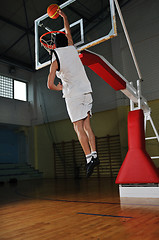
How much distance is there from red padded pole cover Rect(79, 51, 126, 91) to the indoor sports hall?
1cm

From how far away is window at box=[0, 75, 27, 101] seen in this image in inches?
461

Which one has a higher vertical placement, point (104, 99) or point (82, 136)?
point (104, 99)

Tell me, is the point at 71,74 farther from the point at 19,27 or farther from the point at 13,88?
the point at 13,88

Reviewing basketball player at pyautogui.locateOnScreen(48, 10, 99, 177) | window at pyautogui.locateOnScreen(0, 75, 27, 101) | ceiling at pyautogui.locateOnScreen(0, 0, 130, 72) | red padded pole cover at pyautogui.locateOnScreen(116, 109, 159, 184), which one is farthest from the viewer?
window at pyautogui.locateOnScreen(0, 75, 27, 101)

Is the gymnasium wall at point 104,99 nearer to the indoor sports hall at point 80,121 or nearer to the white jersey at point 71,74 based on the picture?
the indoor sports hall at point 80,121

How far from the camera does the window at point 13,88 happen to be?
11.7m

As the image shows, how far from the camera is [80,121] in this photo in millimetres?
2318

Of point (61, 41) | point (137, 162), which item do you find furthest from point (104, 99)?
point (61, 41)

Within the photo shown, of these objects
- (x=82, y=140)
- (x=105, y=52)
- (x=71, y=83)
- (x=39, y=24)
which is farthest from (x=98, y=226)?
(x=105, y=52)

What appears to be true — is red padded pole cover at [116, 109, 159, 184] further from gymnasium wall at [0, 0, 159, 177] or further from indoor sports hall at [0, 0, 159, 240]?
gymnasium wall at [0, 0, 159, 177]

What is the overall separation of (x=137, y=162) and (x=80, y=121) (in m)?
1.73

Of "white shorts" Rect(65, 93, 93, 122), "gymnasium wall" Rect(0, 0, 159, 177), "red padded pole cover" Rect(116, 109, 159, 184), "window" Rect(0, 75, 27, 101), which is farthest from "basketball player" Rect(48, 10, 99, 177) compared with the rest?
"window" Rect(0, 75, 27, 101)

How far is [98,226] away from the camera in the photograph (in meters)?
1.99

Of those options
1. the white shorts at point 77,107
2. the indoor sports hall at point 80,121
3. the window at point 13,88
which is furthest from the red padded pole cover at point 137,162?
the window at point 13,88
